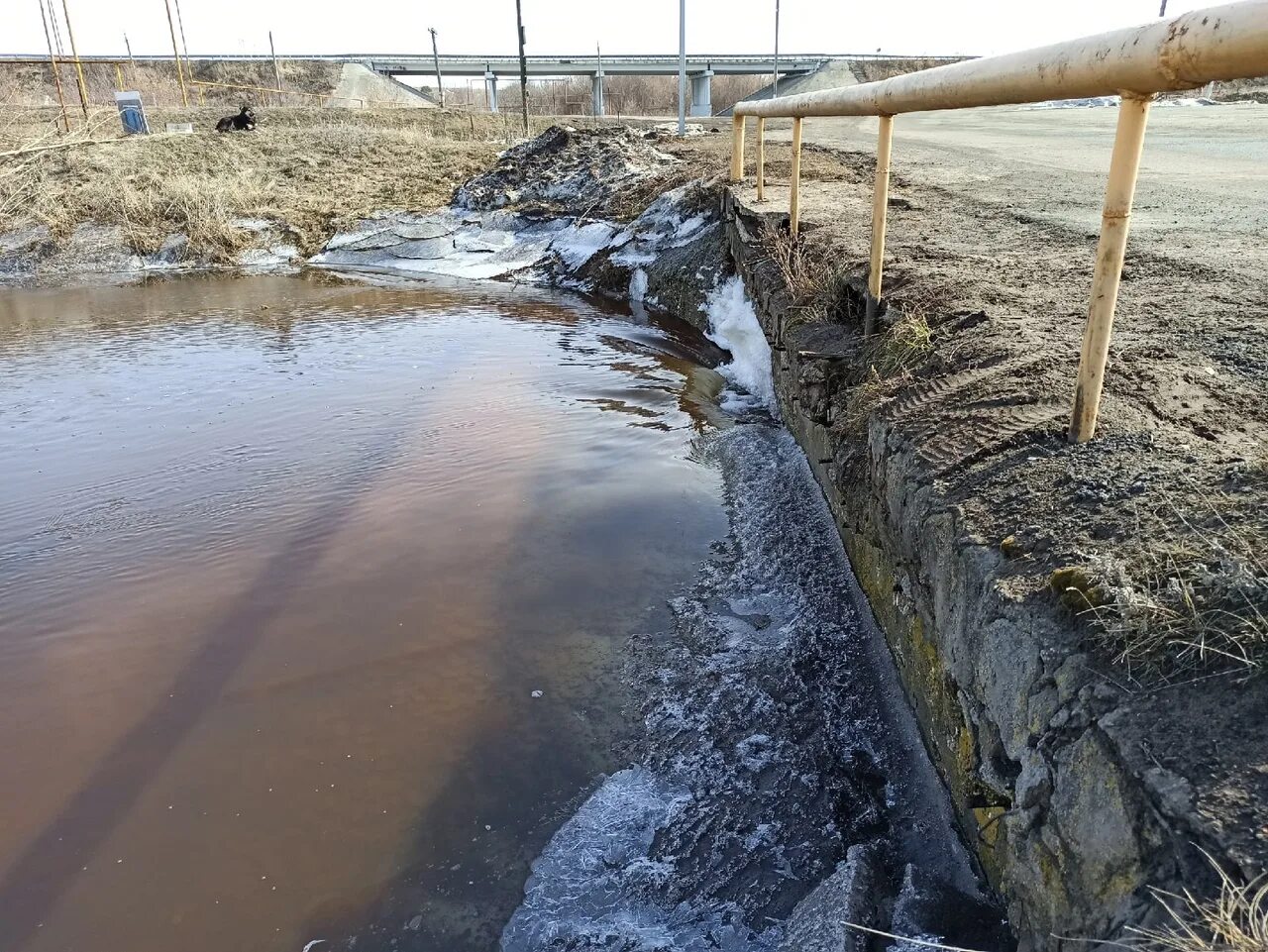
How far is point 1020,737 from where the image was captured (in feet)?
5.62

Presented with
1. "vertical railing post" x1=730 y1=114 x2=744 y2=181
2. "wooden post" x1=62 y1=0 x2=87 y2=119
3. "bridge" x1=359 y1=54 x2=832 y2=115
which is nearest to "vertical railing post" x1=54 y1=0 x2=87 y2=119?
"wooden post" x1=62 y1=0 x2=87 y2=119

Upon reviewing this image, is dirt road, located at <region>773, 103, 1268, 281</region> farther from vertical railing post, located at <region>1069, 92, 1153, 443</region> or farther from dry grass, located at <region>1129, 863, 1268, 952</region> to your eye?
dry grass, located at <region>1129, 863, 1268, 952</region>

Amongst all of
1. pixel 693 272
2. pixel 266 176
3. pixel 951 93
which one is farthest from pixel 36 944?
pixel 266 176

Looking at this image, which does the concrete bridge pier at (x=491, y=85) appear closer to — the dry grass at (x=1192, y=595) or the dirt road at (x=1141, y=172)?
the dirt road at (x=1141, y=172)

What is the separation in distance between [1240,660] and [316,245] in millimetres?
17510

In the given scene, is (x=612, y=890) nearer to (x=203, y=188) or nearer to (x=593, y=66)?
(x=203, y=188)

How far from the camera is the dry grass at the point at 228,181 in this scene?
16.4 metres

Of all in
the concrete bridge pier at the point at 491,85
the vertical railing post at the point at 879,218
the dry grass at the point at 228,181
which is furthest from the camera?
the concrete bridge pier at the point at 491,85

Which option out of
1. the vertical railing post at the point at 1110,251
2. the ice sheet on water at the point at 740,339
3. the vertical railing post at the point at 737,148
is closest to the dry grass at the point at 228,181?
the vertical railing post at the point at 737,148

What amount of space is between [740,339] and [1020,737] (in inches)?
251

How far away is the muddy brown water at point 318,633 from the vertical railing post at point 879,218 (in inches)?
55.3

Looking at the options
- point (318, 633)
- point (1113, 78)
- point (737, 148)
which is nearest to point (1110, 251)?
point (1113, 78)

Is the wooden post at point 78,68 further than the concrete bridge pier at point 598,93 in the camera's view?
No

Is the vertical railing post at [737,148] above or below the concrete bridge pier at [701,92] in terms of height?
below
